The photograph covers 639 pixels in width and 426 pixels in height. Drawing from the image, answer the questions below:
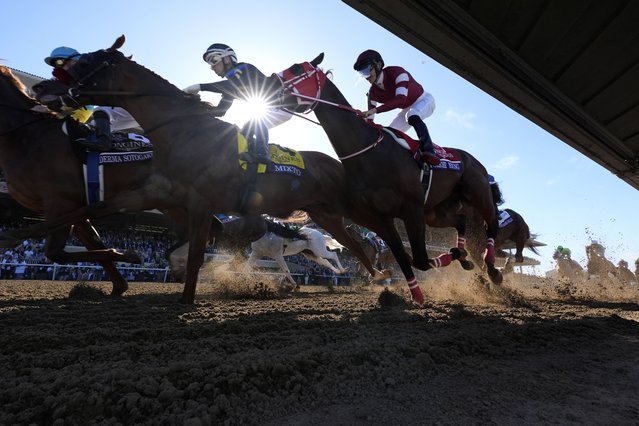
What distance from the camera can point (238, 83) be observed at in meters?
3.98

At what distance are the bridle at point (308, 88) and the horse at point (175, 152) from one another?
2.81ft

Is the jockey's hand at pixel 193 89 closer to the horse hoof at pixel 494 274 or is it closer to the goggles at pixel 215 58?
the goggles at pixel 215 58

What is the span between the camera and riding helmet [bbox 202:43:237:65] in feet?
13.6

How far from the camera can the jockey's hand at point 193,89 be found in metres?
4.21

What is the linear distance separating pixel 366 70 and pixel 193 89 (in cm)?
202

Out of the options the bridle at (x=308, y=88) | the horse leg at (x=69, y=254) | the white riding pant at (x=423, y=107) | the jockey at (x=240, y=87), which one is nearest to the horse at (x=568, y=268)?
the white riding pant at (x=423, y=107)

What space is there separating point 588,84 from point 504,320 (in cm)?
343

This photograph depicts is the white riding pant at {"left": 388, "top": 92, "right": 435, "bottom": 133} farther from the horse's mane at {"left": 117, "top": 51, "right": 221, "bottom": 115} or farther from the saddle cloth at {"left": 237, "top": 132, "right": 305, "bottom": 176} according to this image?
the horse's mane at {"left": 117, "top": 51, "right": 221, "bottom": 115}

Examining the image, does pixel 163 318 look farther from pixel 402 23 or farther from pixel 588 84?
pixel 588 84

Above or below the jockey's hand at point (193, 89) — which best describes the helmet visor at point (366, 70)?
above

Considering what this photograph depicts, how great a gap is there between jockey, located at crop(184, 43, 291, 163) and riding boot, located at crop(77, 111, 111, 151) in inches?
43.6

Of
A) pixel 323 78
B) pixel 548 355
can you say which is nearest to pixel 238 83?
pixel 323 78

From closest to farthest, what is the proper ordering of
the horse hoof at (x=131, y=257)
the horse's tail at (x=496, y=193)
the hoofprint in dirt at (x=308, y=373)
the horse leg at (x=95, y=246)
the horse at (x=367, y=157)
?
the hoofprint in dirt at (x=308, y=373) → the horse at (x=367, y=157) → the horse hoof at (x=131, y=257) → the horse leg at (x=95, y=246) → the horse's tail at (x=496, y=193)

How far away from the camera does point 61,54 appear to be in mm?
4426
